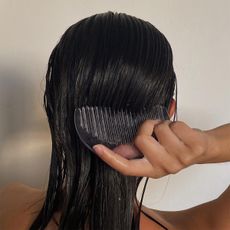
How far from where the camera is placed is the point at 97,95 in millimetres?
648

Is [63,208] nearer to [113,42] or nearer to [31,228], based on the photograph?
[31,228]

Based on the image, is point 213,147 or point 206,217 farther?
point 206,217

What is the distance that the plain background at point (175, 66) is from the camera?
1.12m

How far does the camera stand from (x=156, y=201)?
1434mm

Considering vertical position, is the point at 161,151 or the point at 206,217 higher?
the point at 161,151

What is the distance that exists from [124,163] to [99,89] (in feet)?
0.47

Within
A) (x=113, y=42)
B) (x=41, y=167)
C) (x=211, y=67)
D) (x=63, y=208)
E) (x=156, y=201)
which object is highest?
(x=113, y=42)

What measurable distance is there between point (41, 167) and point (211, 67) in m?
0.62

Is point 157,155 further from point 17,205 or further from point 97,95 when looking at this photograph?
point 17,205

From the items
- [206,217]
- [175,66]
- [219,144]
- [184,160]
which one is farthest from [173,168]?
[175,66]

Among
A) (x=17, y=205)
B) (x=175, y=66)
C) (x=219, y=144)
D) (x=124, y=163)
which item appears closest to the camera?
(x=124, y=163)

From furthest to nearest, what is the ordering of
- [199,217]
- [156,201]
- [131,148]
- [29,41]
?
[156,201] → [29,41] → [199,217] → [131,148]

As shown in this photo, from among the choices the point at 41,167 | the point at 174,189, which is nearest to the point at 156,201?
the point at 174,189

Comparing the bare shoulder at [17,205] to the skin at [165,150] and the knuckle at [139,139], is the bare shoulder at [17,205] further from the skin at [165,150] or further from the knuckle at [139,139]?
→ the knuckle at [139,139]
